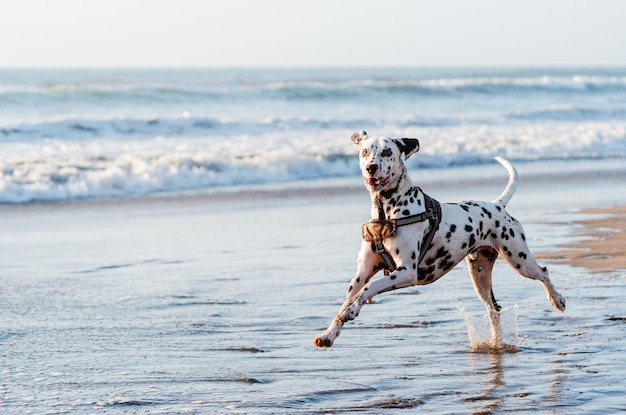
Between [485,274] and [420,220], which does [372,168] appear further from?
[485,274]

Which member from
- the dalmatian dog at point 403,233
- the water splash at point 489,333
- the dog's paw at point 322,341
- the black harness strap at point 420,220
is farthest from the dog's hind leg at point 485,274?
the dog's paw at point 322,341

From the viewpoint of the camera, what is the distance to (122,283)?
908cm

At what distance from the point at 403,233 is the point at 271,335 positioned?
1.37 m

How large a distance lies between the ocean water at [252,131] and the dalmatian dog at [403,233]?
10.1 meters

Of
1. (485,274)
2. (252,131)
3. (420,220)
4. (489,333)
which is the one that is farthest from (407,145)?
(252,131)

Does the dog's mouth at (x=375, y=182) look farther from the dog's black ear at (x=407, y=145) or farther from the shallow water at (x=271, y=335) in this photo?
the shallow water at (x=271, y=335)

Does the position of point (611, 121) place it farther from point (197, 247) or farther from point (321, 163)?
point (197, 247)

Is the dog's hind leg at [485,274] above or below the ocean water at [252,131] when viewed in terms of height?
below

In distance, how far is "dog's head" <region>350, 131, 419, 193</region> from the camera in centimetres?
596

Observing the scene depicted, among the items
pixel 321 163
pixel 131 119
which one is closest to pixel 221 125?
pixel 131 119

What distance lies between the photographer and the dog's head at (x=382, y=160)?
5.96 metres

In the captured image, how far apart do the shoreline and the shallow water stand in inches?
12.5

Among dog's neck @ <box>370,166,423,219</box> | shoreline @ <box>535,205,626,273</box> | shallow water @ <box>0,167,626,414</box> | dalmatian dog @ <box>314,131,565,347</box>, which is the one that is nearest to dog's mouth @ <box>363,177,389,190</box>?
dalmatian dog @ <box>314,131,565,347</box>

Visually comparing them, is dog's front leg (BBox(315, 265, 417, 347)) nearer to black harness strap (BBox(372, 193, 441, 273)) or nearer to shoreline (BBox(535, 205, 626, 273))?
black harness strap (BBox(372, 193, 441, 273))
